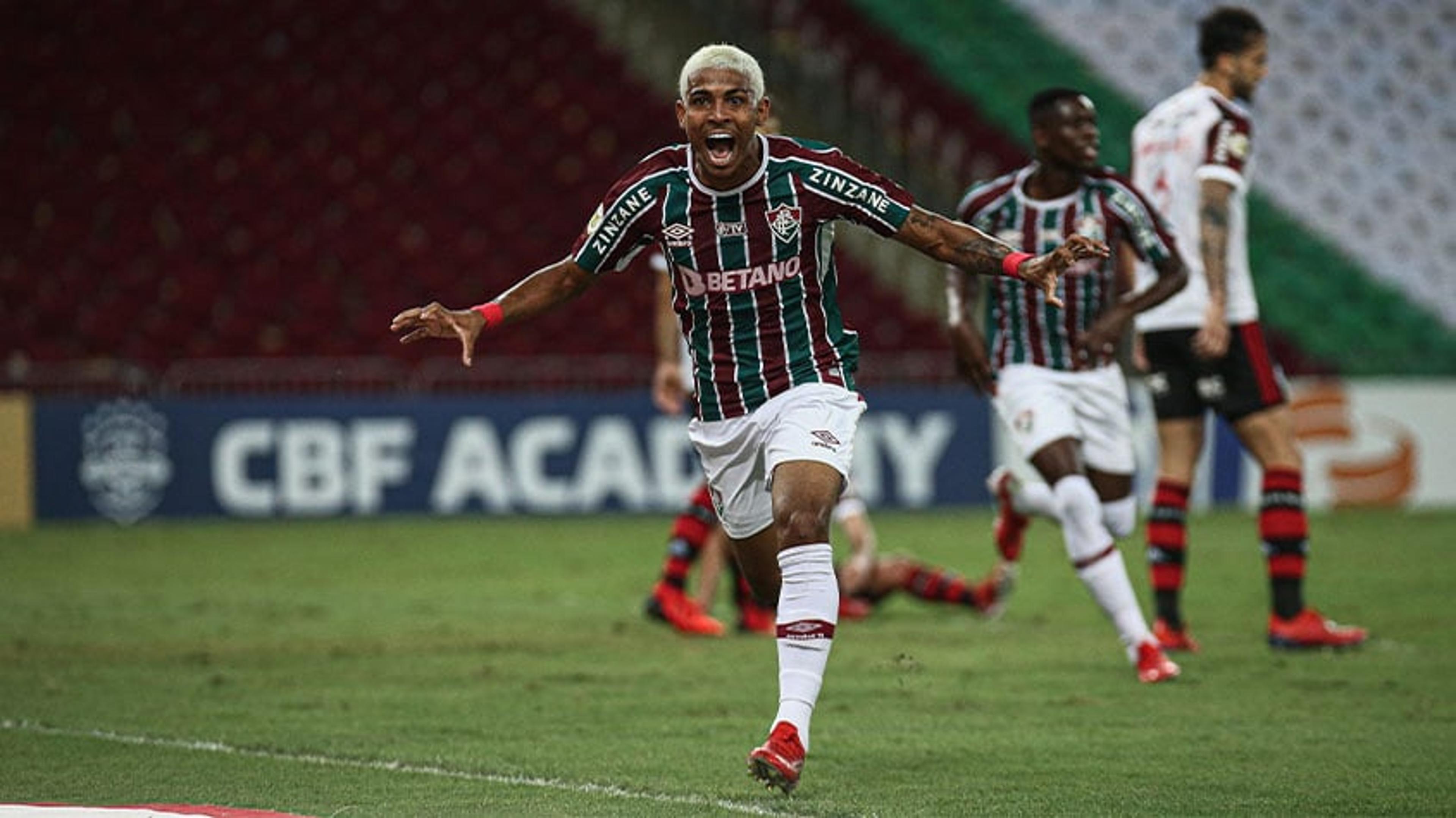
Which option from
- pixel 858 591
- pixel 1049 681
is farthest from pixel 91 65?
pixel 1049 681

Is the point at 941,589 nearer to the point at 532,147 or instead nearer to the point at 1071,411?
the point at 1071,411

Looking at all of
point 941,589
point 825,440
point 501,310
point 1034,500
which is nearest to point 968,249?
point 825,440

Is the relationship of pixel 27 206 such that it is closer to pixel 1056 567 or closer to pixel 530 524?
pixel 530 524

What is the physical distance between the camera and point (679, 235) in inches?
242

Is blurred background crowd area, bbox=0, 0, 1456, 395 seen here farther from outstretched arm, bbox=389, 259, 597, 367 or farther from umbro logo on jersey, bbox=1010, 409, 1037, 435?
outstretched arm, bbox=389, 259, 597, 367

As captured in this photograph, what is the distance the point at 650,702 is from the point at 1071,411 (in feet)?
6.99

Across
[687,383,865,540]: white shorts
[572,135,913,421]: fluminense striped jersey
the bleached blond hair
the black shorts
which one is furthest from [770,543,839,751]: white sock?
the black shorts

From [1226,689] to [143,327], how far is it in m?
14.7

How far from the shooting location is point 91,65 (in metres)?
23.0

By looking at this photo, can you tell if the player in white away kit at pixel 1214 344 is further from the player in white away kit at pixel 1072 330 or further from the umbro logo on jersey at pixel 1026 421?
the umbro logo on jersey at pixel 1026 421

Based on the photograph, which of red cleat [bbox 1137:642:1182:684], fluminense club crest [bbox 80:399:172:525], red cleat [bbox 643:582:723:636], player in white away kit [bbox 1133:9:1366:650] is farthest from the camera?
fluminense club crest [bbox 80:399:172:525]

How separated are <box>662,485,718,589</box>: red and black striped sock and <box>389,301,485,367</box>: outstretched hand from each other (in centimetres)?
420

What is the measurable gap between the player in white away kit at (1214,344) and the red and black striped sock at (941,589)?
1.29 meters

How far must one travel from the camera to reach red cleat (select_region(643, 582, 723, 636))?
32.8ft
